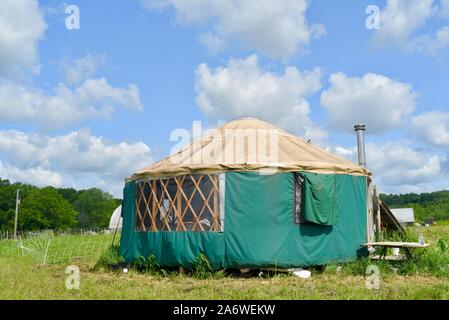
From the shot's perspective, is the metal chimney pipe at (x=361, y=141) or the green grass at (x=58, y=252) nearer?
the metal chimney pipe at (x=361, y=141)

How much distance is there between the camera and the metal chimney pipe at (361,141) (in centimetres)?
1027

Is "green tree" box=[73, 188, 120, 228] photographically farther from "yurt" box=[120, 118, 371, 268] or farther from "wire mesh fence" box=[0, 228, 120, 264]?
"yurt" box=[120, 118, 371, 268]

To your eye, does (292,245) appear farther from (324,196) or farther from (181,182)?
(181,182)

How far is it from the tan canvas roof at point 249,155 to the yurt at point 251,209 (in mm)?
16

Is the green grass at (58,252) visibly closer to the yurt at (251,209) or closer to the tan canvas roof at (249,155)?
the yurt at (251,209)

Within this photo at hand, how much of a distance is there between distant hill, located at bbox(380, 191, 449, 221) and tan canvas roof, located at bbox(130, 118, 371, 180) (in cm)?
5027

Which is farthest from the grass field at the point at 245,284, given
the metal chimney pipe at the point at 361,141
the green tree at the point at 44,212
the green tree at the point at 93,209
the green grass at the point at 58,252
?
the green tree at the point at 93,209

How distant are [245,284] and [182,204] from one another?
1735mm

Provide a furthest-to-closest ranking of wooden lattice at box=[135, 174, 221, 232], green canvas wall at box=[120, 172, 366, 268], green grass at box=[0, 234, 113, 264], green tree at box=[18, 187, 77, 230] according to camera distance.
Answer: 1. green tree at box=[18, 187, 77, 230]
2. green grass at box=[0, 234, 113, 264]
3. wooden lattice at box=[135, 174, 221, 232]
4. green canvas wall at box=[120, 172, 366, 268]

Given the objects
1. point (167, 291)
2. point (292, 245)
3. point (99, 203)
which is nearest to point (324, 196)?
point (292, 245)

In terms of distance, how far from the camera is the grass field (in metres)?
5.62

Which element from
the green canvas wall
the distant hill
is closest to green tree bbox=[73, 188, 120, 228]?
→ the distant hill

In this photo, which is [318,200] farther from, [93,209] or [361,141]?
[93,209]
